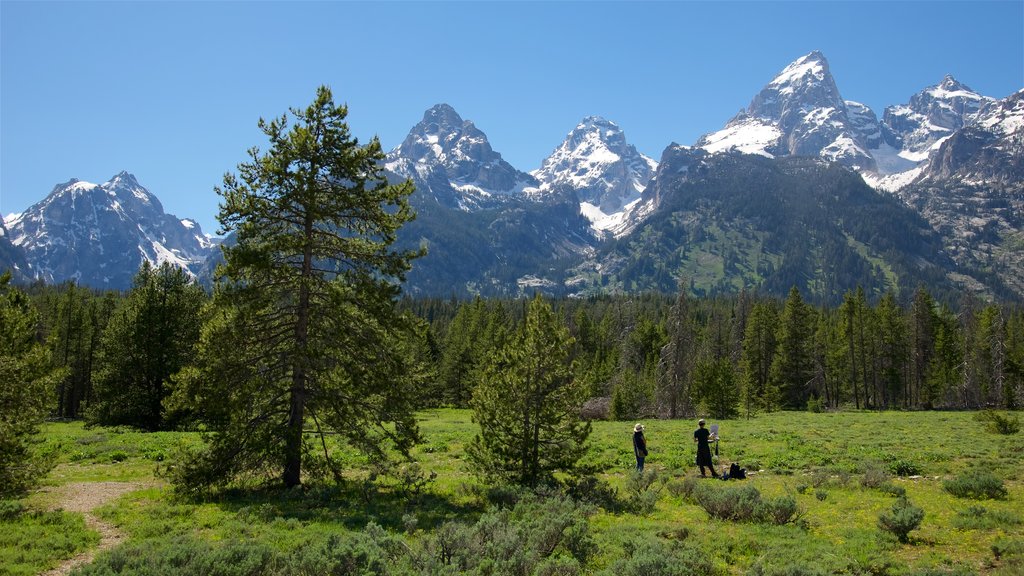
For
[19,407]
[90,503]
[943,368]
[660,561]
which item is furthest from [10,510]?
[943,368]

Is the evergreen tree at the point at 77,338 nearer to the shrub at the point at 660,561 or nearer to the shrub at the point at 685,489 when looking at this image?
Answer: the shrub at the point at 685,489

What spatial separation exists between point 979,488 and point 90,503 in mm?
25615

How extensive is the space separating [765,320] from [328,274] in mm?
69764

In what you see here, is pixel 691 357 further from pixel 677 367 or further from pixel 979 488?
pixel 979 488

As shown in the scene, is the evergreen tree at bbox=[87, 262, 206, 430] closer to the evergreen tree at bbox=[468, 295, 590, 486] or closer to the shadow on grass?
the shadow on grass

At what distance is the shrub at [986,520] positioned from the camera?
40.6 ft

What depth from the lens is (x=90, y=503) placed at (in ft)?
49.3

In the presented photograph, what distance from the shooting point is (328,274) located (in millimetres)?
17531

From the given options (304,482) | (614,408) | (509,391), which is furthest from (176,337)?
(614,408)

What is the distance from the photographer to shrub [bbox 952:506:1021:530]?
40.6 ft

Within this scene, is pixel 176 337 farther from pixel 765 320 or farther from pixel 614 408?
pixel 765 320

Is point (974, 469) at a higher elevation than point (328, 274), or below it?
below

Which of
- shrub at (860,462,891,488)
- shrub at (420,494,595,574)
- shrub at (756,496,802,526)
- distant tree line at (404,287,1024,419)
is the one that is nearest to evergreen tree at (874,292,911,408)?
distant tree line at (404,287,1024,419)

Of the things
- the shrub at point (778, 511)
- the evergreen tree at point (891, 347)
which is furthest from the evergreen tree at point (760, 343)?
the shrub at point (778, 511)
